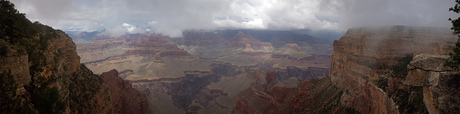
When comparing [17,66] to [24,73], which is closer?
[17,66]

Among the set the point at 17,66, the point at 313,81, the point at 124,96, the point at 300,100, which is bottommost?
the point at 300,100

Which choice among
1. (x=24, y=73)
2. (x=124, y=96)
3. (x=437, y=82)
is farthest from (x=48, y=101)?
(x=124, y=96)

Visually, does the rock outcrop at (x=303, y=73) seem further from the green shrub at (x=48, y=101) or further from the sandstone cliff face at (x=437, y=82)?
the green shrub at (x=48, y=101)

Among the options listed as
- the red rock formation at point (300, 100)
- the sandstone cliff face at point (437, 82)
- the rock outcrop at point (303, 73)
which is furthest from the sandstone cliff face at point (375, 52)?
the rock outcrop at point (303, 73)

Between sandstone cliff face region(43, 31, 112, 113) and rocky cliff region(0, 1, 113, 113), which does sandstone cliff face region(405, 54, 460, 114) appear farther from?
sandstone cliff face region(43, 31, 112, 113)

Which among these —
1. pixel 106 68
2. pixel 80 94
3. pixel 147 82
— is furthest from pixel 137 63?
pixel 80 94

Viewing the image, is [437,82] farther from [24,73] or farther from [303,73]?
[303,73]

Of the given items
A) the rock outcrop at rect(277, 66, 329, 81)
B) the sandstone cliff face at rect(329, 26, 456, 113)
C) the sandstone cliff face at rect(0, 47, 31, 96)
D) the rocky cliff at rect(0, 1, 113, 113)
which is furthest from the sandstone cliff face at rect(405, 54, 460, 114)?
the rock outcrop at rect(277, 66, 329, 81)
